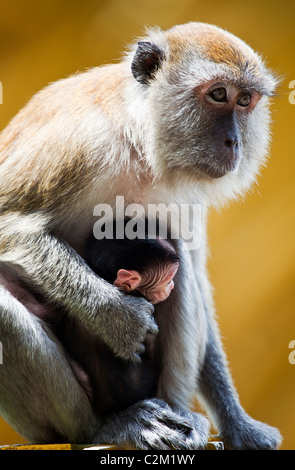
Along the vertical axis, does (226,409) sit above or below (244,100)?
below

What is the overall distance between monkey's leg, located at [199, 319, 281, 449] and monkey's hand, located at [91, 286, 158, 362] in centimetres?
96

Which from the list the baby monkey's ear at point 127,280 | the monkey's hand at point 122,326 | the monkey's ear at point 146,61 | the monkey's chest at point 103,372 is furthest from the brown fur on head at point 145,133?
the monkey's chest at point 103,372

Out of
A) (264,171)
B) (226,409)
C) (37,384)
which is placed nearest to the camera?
(37,384)

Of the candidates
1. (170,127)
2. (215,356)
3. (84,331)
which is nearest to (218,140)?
(170,127)

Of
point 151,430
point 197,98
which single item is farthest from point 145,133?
point 151,430

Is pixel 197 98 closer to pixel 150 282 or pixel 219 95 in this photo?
pixel 219 95

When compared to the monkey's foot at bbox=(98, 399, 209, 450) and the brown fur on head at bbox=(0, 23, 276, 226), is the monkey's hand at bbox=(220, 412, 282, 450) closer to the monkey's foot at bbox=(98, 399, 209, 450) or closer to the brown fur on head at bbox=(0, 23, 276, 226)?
the monkey's foot at bbox=(98, 399, 209, 450)

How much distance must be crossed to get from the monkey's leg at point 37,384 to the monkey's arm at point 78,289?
0.19 meters

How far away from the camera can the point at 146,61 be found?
3.75 metres

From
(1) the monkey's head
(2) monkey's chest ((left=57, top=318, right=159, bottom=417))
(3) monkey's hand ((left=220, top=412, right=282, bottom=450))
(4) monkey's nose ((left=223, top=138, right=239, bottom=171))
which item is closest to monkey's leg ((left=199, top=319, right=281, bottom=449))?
(3) monkey's hand ((left=220, top=412, right=282, bottom=450))

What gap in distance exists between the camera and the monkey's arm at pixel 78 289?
342cm

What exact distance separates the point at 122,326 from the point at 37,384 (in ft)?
1.56

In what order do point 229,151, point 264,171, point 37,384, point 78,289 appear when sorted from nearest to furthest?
point 37,384 → point 78,289 → point 229,151 → point 264,171

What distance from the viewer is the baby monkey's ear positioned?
11.4 ft
